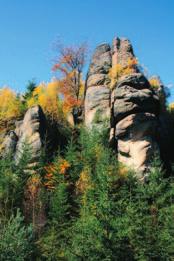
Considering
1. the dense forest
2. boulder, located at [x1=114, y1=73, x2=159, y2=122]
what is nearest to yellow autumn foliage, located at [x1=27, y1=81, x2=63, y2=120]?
the dense forest

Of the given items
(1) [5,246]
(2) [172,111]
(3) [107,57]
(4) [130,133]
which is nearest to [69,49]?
(3) [107,57]

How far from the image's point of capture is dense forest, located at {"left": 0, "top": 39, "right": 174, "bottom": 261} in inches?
1649

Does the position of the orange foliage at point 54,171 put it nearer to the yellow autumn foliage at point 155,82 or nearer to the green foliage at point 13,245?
the green foliage at point 13,245

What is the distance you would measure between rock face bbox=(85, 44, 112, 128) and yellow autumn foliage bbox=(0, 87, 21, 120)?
32.2ft

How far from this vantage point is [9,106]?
6462cm

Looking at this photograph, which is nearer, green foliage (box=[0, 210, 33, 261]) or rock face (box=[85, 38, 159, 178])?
green foliage (box=[0, 210, 33, 261])

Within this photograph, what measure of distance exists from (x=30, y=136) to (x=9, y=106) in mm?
10933

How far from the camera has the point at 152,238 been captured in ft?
142

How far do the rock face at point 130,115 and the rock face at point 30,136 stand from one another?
21.6 feet

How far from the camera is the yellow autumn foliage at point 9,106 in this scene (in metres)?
63.5

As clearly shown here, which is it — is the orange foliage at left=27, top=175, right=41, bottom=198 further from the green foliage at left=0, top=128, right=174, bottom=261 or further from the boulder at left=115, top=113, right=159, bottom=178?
the boulder at left=115, top=113, right=159, bottom=178

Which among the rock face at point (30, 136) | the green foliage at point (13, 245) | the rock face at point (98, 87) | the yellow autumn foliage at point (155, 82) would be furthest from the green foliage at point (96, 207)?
the yellow autumn foliage at point (155, 82)

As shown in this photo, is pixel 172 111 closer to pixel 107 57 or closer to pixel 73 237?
pixel 107 57

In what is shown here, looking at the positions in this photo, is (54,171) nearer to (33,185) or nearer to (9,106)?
(33,185)
